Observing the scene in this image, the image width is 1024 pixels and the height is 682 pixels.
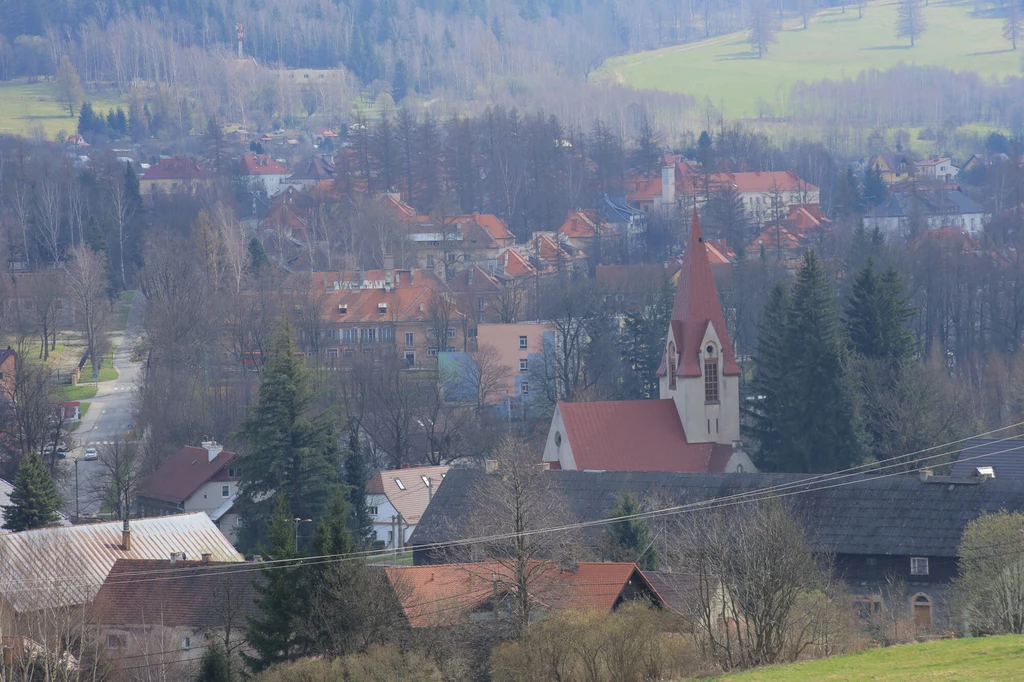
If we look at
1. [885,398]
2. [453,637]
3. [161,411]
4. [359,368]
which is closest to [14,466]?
[161,411]

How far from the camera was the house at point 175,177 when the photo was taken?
430 ft

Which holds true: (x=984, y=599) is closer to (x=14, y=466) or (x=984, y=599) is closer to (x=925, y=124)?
(x=14, y=466)

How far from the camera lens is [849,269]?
79.8m

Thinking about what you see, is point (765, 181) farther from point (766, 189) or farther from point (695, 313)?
point (695, 313)

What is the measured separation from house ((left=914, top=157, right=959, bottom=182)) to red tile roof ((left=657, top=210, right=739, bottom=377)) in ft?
277

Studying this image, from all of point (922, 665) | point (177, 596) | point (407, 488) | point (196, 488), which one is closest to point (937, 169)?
point (407, 488)

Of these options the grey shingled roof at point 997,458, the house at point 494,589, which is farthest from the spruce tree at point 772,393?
the house at point 494,589

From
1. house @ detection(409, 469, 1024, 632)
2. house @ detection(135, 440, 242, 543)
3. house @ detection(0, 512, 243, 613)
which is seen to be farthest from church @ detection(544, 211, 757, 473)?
house @ detection(135, 440, 242, 543)

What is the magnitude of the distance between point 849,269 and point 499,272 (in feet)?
92.2

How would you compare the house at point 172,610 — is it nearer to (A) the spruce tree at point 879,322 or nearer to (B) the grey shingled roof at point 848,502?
(B) the grey shingled roof at point 848,502

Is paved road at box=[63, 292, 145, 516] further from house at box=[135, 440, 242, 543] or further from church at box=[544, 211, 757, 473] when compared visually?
church at box=[544, 211, 757, 473]

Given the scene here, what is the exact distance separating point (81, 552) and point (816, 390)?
22895mm

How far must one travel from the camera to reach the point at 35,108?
579 feet

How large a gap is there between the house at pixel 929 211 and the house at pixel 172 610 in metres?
78.6
